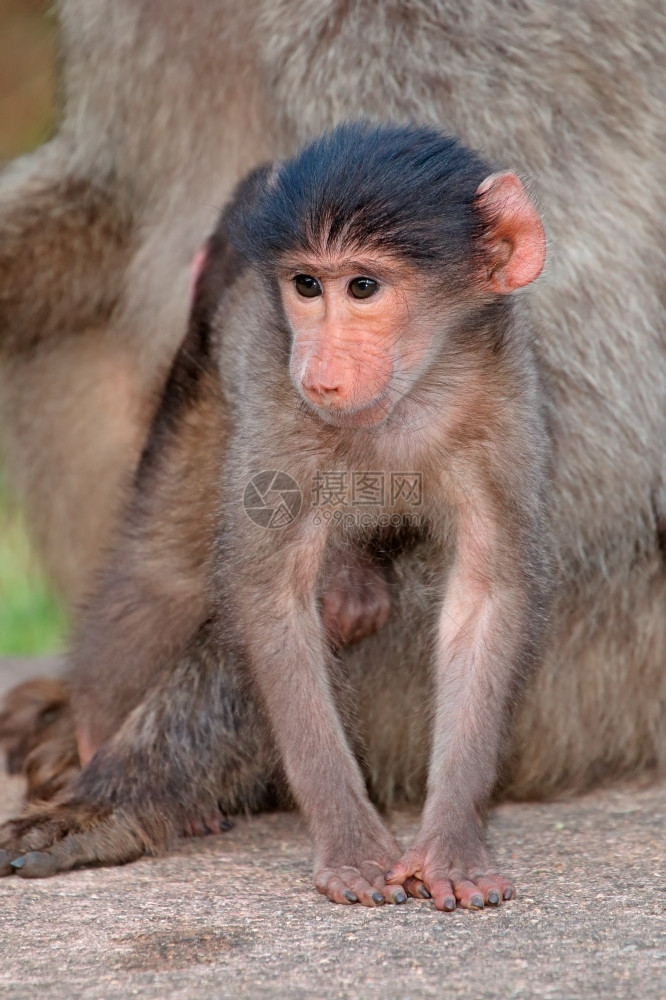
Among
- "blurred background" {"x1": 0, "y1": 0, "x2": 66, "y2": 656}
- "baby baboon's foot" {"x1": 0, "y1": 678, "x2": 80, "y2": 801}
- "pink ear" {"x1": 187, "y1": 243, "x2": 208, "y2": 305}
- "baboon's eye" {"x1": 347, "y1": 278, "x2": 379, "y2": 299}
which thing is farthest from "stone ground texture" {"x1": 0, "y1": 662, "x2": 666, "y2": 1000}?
"blurred background" {"x1": 0, "y1": 0, "x2": 66, "y2": 656}

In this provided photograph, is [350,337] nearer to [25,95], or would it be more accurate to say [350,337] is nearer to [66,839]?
[66,839]

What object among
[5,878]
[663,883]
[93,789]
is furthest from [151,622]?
[663,883]

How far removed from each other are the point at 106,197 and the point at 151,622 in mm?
871

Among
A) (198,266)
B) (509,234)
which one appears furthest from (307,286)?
(198,266)

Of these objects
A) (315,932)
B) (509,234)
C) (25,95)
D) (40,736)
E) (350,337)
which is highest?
(25,95)

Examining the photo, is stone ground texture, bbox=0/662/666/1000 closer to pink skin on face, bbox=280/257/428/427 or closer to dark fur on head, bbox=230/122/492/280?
pink skin on face, bbox=280/257/428/427

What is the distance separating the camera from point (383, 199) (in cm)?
193

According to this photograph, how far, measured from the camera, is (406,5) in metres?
2.48

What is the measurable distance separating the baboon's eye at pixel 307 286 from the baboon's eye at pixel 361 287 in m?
0.04

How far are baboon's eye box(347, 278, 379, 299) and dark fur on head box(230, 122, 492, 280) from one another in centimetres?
4

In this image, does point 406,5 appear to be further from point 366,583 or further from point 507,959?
point 507,959

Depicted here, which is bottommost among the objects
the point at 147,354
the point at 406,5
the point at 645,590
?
the point at 645,590

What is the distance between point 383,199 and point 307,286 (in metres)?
0.14

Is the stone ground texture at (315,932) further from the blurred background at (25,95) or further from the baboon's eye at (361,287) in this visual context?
the blurred background at (25,95)
